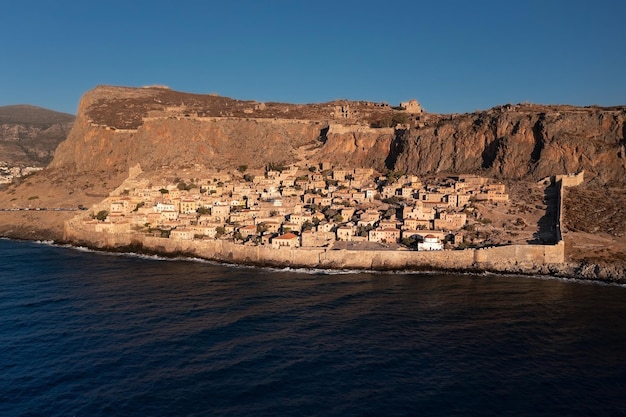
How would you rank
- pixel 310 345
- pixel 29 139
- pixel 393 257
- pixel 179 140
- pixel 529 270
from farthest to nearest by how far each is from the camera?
pixel 29 139 < pixel 179 140 < pixel 393 257 < pixel 529 270 < pixel 310 345

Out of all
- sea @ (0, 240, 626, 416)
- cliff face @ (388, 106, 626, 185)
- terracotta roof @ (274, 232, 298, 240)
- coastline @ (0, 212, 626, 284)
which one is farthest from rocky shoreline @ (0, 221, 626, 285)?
cliff face @ (388, 106, 626, 185)

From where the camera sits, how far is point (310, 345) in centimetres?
2692

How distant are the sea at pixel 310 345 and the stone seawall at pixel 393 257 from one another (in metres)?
1.52

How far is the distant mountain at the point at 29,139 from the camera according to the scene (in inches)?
5517

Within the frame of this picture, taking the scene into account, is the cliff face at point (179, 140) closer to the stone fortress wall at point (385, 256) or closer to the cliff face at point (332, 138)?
the cliff face at point (332, 138)

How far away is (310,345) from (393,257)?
18.3m

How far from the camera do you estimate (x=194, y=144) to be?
7856 centimetres

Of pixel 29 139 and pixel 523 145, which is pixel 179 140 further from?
pixel 29 139

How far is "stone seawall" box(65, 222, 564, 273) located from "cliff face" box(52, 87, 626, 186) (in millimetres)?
19979

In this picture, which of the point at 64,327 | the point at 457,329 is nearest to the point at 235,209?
the point at 64,327

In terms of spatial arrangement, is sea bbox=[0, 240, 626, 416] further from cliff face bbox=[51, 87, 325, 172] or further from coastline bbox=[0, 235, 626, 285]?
cliff face bbox=[51, 87, 325, 172]

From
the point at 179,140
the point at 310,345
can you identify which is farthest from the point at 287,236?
the point at 179,140

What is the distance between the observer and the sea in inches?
832

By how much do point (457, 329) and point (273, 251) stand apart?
→ 2037 cm
